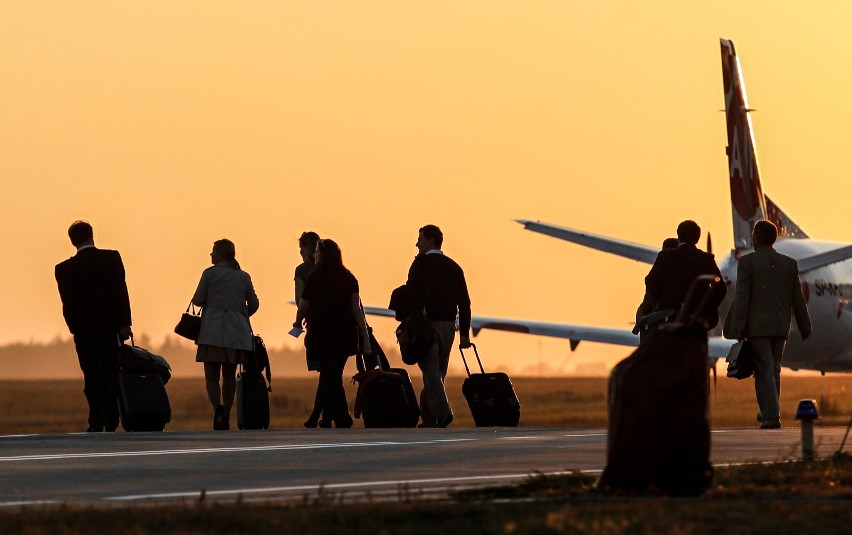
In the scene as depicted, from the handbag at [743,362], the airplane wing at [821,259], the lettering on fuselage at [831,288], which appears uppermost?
the lettering on fuselage at [831,288]

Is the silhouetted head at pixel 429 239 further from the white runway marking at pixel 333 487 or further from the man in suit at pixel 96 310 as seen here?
the white runway marking at pixel 333 487

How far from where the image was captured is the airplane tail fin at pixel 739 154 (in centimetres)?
4112

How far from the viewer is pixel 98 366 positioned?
1852cm

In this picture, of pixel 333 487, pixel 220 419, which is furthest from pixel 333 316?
pixel 333 487

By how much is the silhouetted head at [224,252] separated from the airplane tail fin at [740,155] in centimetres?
2280

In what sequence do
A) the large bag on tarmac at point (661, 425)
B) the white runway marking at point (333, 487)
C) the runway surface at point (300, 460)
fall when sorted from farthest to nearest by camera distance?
the runway surface at point (300, 460) → the white runway marking at point (333, 487) → the large bag on tarmac at point (661, 425)

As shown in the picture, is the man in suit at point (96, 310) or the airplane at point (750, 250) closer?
the man in suit at point (96, 310)

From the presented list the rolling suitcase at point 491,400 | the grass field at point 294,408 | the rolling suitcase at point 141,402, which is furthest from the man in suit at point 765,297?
the grass field at point 294,408

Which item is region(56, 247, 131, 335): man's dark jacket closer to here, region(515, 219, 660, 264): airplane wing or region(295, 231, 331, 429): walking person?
region(295, 231, 331, 429): walking person

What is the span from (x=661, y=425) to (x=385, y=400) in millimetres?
9739

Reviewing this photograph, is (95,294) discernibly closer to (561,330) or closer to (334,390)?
(334,390)

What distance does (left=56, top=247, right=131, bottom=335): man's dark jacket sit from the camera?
60.4ft

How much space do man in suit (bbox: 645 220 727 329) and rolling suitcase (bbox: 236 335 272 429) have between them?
368cm

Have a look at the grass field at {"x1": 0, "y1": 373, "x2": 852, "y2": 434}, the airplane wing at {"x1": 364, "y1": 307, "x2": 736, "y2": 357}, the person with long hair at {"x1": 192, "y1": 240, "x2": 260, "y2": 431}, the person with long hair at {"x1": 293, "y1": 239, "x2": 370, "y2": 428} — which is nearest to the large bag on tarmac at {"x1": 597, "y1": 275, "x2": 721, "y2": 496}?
the person with long hair at {"x1": 293, "y1": 239, "x2": 370, "y2": 428}
